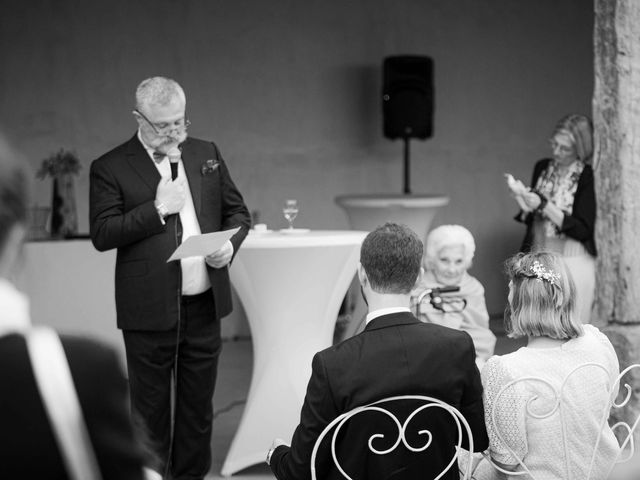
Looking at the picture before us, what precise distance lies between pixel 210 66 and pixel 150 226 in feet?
13.1

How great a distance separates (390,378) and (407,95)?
5.66m

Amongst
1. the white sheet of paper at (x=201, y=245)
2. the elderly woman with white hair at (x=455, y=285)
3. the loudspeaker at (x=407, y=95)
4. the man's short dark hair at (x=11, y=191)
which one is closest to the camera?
the man's short dark hair at (x=11, y=191)

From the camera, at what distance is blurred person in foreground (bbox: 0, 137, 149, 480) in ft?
3.38

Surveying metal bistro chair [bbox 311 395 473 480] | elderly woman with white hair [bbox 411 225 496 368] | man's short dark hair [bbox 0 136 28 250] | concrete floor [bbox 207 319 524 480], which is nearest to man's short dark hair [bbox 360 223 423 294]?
metal bistro chair [bbox 311 395 473 480]

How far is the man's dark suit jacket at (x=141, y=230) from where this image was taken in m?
3.72

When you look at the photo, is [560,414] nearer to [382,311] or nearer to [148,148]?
[382,311]

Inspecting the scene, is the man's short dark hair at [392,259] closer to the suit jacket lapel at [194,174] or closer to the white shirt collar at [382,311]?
the white shirt collar at [382,311]

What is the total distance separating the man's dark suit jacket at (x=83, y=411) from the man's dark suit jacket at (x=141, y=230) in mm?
2637

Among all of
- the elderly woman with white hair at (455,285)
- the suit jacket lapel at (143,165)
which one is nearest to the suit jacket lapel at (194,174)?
the suit jacket lapel at (143,165)

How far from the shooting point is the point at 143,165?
380 centimetres

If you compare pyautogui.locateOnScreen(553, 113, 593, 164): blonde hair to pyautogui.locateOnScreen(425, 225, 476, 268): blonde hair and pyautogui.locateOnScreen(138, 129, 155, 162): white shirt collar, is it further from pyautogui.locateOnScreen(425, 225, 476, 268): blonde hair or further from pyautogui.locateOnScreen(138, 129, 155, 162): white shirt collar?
pyautogui.locateOnScreen(138, 129, 155, 162): white shirt collar

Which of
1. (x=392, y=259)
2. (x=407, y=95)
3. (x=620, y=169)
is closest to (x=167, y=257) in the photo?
(x=392, y=259)

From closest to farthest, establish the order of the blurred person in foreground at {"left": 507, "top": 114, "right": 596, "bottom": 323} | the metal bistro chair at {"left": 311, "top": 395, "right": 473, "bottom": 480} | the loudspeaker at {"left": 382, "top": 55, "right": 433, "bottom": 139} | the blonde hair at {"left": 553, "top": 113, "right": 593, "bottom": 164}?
the metal bistro chair at {"left": 311, "top": 395, "right": 473, "bottom": 480} < the blurred person in foreground at {"left": 507, "top": 114, "right": 596, "bottom": 323} < the blonde hair at {"left": 553, "top": 113, "right": 593, "bottom": 164} < the loudspeaker at {"left": 382, "top": 55, "right": 433, "bottom": 139}

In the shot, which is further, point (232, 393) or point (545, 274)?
point (232, 393)
